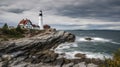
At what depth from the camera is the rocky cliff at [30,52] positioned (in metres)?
44.9

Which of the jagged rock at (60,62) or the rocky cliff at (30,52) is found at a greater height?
the rocky cliff at (30,52)

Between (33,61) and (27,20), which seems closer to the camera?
(33,61)

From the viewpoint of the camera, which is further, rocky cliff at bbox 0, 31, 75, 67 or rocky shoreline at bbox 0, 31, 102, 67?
rocky cliff at bbox 0, 31, 75, 67

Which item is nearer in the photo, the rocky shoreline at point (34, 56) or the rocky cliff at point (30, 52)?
Answer: the rocky shoreline at point (34, 56)

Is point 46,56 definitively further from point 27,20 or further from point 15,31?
point 27,20

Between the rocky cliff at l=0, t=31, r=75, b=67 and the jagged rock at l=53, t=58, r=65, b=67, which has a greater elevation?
the rocky cliff at l=0, t=31, r=75, b=67

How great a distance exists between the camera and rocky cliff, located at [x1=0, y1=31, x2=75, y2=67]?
44.9m

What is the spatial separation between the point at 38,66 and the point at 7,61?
6.58m

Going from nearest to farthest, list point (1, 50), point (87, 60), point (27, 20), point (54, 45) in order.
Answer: point (87, 60) < point (1, 50) < point (54, 45) < point (27, 20)

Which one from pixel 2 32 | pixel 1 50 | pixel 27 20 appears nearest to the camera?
pixel 1 50

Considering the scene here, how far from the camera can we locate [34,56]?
49625mm

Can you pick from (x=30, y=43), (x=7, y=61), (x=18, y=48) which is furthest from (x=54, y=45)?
(x=7, y=61)

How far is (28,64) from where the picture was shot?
43.7 m

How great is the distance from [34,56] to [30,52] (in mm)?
5613
